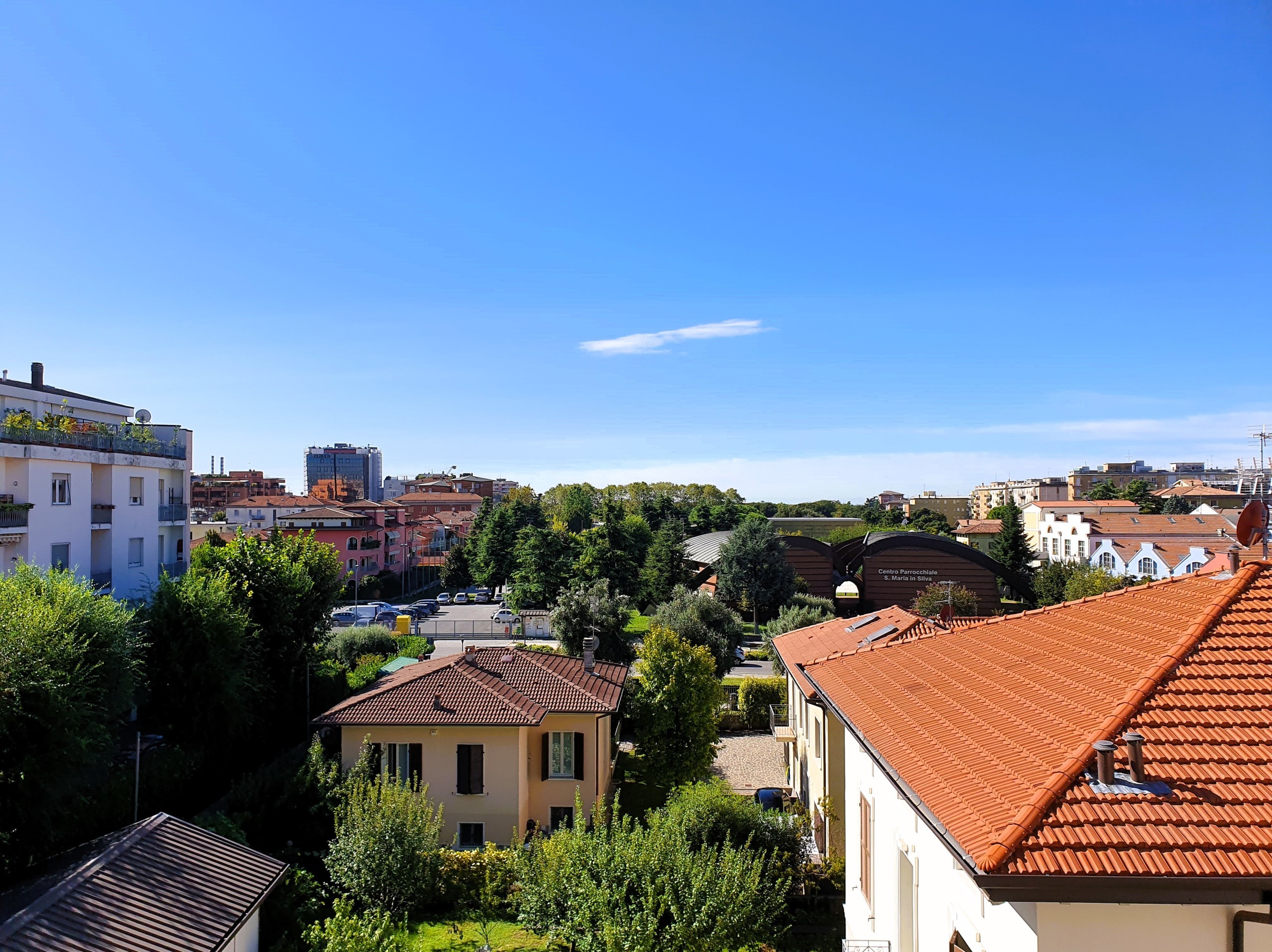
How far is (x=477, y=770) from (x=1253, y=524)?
605 inches

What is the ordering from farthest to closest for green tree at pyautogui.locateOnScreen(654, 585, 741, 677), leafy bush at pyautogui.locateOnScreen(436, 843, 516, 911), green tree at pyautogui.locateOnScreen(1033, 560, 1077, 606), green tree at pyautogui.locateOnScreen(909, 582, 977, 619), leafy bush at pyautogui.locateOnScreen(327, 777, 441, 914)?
green tree at pyautogui.locateOnScreen(1033, 560, 1077, 606)
green tree at pyautogui.locateOnScreen(909, 582, 977, 619)
green tree at pyautogui.locateOnScreen(654, 585, 741, 677)
leafy bush at pyautogui.locateOnScreen(436, 843, 516, 911)
leafy bush at pyautogui.locateOnScreen(327, 777, 441, 914)

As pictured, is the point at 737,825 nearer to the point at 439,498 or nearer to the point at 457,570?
the point at 457,570

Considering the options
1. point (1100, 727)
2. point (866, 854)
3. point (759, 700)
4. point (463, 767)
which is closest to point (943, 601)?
point (759, 700)

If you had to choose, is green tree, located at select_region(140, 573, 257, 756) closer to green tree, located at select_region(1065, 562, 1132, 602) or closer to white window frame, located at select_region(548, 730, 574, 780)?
white window frame, located at select_region(548, 730, 574, 780)

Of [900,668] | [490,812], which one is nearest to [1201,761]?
[900,668]

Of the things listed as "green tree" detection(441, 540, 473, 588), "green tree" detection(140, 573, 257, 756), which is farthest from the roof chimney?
"green tree" detection(441, 540, 473, 588)

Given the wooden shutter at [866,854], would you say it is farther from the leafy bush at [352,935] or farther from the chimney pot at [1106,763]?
the leafy bush at [352,935]

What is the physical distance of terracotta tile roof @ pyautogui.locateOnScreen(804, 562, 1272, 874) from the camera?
4.62 metres

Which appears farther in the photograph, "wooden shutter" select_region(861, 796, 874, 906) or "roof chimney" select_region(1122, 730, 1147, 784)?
"wooden shutter" select_region(861, 796, 874, 906)

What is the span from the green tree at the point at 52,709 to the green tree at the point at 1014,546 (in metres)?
63.2

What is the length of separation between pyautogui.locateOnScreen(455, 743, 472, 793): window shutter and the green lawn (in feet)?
13.0

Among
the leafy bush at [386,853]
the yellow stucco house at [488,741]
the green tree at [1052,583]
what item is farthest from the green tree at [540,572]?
the leafy bush at [386,853]

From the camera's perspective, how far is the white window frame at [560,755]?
18.9 meters

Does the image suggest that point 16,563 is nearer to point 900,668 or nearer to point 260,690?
point 260,690
